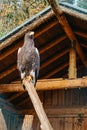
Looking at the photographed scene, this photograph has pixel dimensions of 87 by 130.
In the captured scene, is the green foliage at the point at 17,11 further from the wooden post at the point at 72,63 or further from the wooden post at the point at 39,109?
the wooden post at the point at 39,109

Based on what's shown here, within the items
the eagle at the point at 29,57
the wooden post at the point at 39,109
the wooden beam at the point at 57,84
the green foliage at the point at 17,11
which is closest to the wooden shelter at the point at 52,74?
the wooden beam at the point at 57,84

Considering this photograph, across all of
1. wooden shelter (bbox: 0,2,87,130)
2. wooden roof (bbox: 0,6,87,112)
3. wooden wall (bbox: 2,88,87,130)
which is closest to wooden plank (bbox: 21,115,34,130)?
wooden shelter (bbox: 0,2,87,130)

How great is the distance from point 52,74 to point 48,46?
169 cm

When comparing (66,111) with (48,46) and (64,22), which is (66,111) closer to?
(48,46)

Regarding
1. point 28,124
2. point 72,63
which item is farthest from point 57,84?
point 28,124

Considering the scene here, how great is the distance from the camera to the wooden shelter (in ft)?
23.0

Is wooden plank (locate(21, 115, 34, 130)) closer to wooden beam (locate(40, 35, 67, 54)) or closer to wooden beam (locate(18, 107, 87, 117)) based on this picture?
wooden beam (locate(40, 35, 67, 54))

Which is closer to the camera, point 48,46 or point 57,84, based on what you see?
point 57,84

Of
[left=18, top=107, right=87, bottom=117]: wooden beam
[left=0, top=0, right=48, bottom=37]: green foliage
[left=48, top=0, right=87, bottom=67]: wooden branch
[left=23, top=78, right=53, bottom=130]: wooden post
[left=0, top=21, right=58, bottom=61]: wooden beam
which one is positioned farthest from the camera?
[left=0, top=0, right=48, bottom=37]: green foliage

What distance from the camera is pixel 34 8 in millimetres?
17078

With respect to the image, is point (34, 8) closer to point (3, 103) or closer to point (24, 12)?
point (24, 12)

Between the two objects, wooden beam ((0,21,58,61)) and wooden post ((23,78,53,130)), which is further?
wooden beam ((0,21,58,61))

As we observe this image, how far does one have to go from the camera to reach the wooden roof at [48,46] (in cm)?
698

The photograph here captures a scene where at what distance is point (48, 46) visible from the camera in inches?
313
